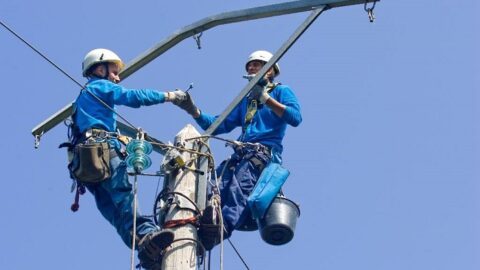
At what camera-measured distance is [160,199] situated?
8211 mm

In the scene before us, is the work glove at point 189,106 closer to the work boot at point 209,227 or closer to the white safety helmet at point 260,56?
the white safety helmet at point 260,56

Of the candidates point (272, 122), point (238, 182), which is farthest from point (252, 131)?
point (238, 182)

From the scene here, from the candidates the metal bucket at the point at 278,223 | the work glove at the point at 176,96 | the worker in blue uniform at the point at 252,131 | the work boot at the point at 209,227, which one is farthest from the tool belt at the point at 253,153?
the work boot at the point at 209,227

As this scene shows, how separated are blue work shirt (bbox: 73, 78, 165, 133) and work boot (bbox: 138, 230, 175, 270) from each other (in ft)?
4.45

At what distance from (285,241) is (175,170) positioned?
4.53ft

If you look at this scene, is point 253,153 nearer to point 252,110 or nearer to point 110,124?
point 252,110

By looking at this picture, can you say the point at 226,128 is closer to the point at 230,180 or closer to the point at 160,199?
the point at 230,180

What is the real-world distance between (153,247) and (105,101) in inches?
71.9

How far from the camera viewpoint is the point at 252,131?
10070 millimetres

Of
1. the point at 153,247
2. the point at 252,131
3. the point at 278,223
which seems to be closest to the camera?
the point at 153,247

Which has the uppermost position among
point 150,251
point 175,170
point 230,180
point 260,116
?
point 260,116

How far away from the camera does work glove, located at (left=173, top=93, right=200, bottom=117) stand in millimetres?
9463

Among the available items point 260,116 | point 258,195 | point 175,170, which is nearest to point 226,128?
point 260,116

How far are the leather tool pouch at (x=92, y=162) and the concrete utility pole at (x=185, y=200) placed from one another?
2.02 ft
